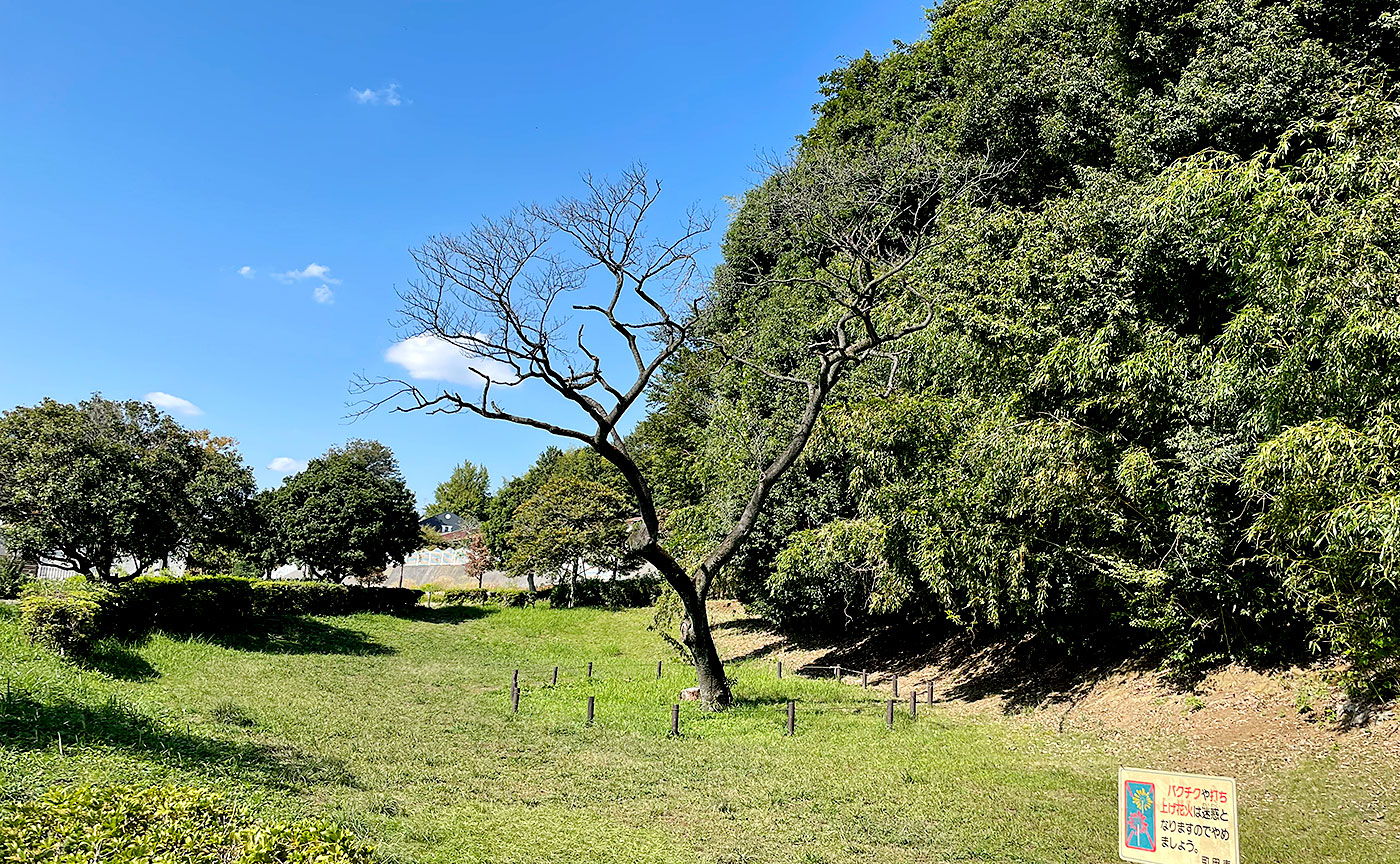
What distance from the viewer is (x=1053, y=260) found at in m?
12.0

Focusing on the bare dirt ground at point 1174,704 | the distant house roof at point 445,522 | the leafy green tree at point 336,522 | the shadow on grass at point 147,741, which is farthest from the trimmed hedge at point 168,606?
the distant house roof at point 445,522

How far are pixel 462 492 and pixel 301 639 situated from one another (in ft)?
170

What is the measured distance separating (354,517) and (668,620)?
1412cm

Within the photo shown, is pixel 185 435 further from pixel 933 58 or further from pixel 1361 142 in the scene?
pixel 1361 142

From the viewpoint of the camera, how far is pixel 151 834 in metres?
3.53

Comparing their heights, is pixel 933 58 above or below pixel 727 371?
above

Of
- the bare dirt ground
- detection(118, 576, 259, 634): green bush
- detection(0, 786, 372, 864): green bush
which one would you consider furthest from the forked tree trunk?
detection(118, 576, 259, 634): green bush

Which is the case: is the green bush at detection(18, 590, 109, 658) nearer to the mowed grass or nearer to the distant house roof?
the mowed grass

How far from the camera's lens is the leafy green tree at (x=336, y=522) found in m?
27.2

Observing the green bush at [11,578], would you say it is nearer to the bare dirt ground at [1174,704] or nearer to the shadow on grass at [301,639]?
the shadow on grass at [301,639]

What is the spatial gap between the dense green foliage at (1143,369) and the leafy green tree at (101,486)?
37.1 feet

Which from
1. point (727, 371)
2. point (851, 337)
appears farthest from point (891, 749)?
point (727, 371)

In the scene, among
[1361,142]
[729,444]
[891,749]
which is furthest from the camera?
[729,444]

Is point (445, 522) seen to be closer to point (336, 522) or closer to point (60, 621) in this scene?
point (336, 522)
